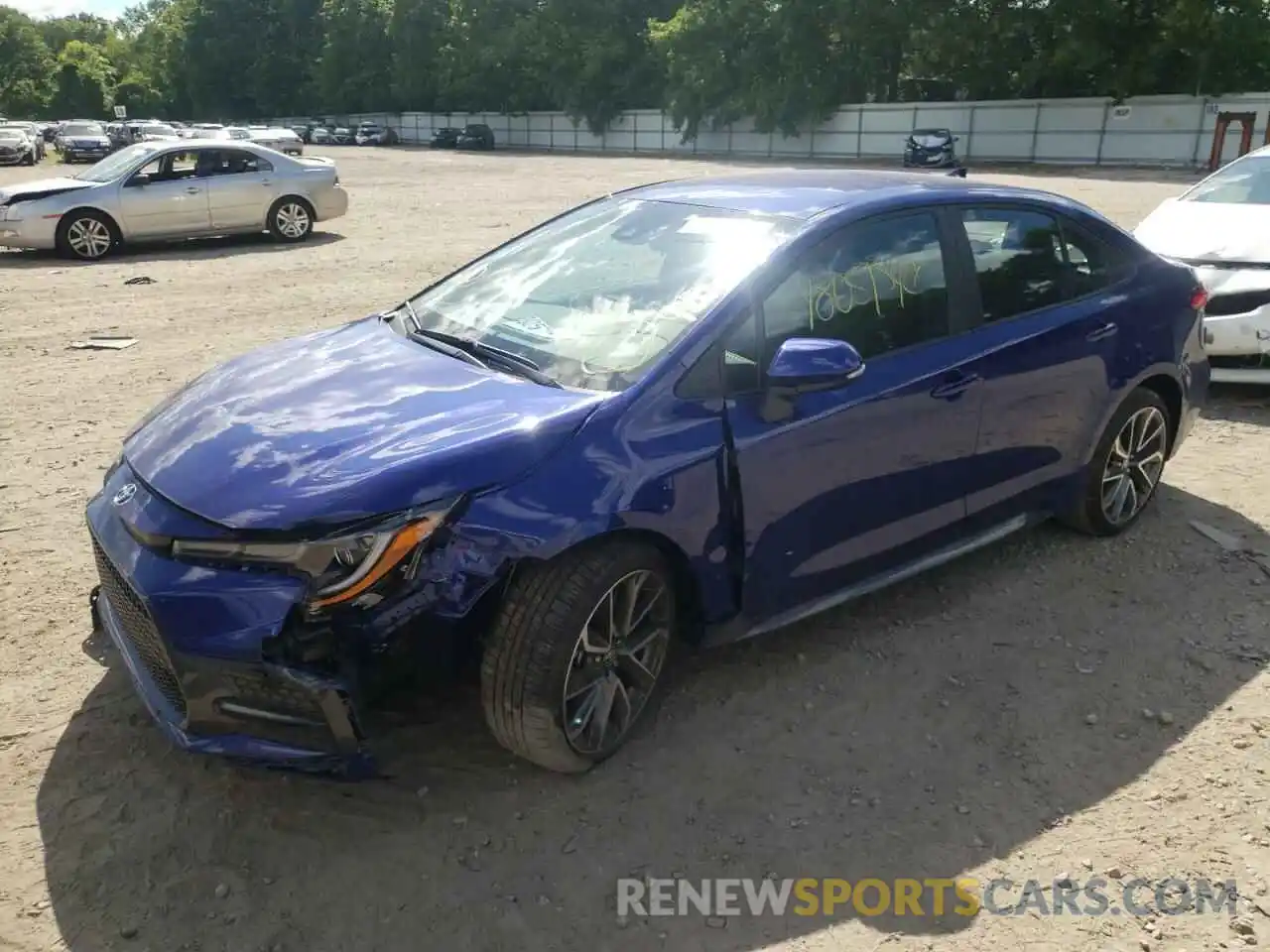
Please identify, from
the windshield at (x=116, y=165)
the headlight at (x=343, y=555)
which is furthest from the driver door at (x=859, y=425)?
the windshield at (x=116, y=165)

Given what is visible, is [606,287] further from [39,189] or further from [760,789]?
[39,189]

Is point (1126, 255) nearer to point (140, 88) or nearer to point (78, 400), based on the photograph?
point (78, 400)

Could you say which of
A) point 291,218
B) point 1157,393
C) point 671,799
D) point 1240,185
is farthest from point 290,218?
point 671,799

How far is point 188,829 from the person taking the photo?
2.85m

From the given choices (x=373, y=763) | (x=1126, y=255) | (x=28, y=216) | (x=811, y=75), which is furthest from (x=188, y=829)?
(x=811, y=75)

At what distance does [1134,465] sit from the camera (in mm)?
4688

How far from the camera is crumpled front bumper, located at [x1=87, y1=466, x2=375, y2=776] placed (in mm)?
2555

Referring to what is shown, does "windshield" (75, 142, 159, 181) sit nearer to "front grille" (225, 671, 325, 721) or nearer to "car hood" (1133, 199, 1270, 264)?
"car hood" (1133, 199, 1270, 264)

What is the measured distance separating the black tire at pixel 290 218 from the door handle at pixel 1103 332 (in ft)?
41.0

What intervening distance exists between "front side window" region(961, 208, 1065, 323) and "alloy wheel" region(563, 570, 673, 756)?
1.82 metres

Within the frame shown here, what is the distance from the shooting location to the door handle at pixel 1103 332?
4.23 metres

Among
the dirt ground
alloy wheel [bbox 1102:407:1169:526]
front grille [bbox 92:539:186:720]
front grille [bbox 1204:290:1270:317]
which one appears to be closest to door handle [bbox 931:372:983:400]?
the dirt ground

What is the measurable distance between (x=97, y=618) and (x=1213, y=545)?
4650 millimetres

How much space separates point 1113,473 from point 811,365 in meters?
2.26
